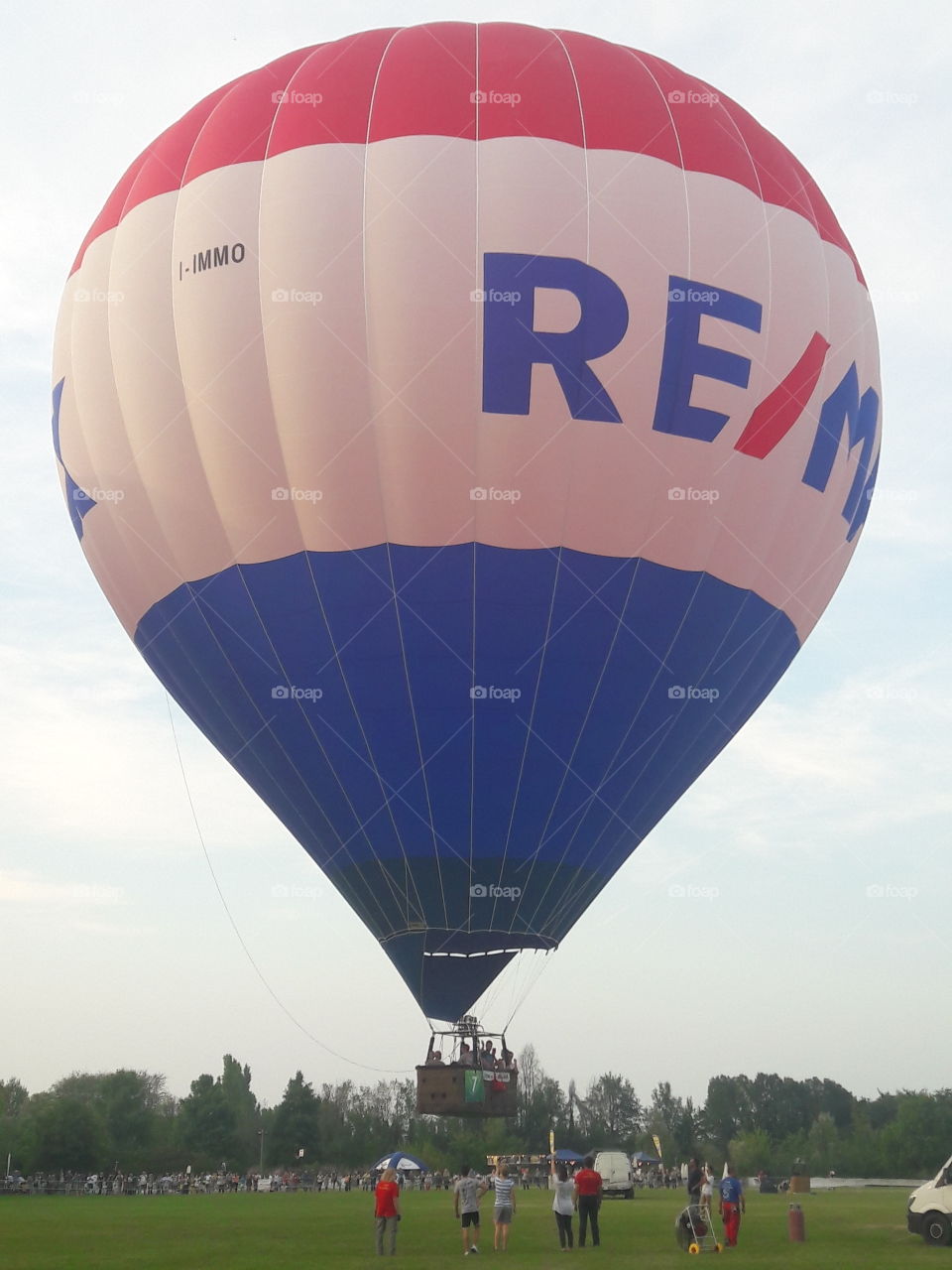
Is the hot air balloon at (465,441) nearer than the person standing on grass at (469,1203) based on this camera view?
No

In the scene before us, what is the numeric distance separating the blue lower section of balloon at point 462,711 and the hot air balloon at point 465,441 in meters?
0.05

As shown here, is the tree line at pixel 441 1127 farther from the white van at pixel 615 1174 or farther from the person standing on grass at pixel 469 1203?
the person standing on grass at pixel 469 1203

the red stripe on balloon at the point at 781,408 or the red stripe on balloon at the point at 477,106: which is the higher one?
the red stripe on balloon at the point at 477,106

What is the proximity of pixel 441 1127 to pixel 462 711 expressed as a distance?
6676 centimetres

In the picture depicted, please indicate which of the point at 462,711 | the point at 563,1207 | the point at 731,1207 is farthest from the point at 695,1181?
the point at 462,711

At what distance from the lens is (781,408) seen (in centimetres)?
1866

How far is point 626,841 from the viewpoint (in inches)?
773

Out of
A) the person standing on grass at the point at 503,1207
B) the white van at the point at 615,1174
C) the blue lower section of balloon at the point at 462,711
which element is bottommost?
the white van at the point at 615,1174

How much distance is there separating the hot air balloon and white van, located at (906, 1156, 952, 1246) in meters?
5.94

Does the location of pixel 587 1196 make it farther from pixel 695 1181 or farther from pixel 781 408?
pixel 781 408

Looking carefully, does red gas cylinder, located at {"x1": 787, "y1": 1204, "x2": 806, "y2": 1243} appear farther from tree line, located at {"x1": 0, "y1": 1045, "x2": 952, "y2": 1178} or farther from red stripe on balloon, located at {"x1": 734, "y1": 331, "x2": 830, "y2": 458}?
tree line, located at {"x1": 0, "y1": 1045, "x2": 952, "y2": 1178}

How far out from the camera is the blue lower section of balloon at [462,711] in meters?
17.8

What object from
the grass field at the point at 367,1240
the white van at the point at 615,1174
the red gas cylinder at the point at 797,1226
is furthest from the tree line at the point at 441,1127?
the red gas cylinder at the point at 797,1226

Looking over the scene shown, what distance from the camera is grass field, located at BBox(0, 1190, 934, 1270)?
42.0ft
